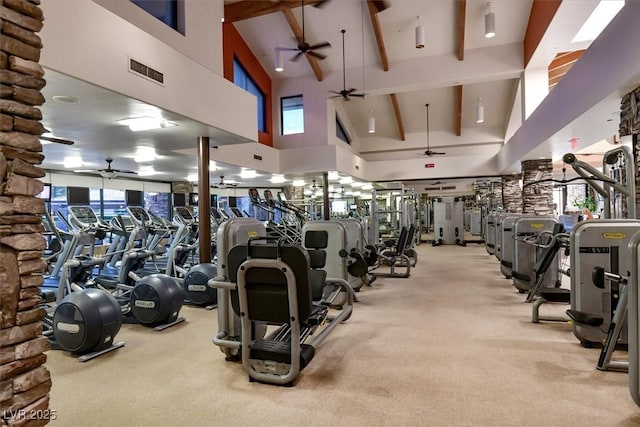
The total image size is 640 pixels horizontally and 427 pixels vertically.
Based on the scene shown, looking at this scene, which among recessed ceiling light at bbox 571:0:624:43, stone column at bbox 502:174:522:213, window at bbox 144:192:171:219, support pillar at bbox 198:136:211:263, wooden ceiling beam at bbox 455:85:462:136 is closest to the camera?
support pillar at bbox 198:136:211:263

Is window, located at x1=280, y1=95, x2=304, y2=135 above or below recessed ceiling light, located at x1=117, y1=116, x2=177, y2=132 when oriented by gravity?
above

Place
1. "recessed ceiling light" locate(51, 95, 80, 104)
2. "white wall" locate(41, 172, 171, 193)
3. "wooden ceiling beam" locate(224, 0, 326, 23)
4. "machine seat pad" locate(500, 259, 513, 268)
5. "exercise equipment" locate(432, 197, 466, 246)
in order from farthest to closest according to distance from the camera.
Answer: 1. "exercise equipment" locate(432, 197, 466, 246)
2. "white wall" locate(41, 172, 171, 193)
3. "wooden ceiling beam" locate(224, 0, 326, 23)
4. "machine seat pad" locate(500, 259, 513, 268)
5. "recessed ceiling light" locate(51, 95, 80, 104)

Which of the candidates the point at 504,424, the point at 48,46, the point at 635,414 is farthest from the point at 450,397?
the point at 48,46

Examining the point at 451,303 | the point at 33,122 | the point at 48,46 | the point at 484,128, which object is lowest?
the point at 451,303

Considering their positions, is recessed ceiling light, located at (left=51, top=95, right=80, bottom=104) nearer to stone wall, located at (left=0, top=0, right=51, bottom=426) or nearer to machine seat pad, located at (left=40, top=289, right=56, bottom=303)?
machine seat pad, located at (left=40, top=289, right=56, bottom=303)

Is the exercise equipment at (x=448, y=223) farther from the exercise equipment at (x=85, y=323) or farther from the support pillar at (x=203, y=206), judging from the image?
the exercise equipment at (x=85, y=323)

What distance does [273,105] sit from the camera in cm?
1243

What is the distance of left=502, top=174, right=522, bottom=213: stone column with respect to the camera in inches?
491

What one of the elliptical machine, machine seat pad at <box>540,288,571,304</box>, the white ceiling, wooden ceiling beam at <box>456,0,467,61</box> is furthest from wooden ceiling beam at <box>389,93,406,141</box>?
the elliptical machine

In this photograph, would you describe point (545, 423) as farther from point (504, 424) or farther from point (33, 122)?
point (33, 122)

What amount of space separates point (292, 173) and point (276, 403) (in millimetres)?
9278

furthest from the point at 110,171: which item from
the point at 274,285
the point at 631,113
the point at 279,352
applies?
the point at 631,113

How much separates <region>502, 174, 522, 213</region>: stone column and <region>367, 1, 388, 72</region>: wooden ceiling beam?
5.91 meters

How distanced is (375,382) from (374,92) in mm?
10161
